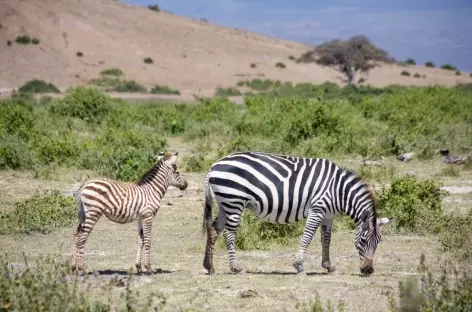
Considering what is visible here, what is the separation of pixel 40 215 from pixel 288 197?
468cm

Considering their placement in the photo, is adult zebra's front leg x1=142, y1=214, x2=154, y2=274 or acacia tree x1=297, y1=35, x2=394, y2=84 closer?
adult zebra's front leg x1=142, y1=214, x2=154, y2=274

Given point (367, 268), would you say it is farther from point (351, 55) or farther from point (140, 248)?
point (351, 55)

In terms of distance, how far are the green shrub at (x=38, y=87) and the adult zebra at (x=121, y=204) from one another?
38.1 m

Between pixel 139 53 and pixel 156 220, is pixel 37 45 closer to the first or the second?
pixel 139 53

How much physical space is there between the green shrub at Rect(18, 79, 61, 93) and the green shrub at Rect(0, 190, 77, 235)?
1337 inches

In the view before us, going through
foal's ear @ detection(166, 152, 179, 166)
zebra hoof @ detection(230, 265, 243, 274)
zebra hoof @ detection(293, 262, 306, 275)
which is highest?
foal's ear @ detection(166, 152, 179, 166)

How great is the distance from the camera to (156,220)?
44.1 feet

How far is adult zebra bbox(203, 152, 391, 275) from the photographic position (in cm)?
927

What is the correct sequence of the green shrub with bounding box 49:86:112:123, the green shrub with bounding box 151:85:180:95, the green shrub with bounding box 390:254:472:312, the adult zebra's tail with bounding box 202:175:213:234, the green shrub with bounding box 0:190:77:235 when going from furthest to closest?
the green shrub with bounding box 151:85:180:95 < the green shrub with bounding box 49:86:112:123 < the green shrub with bounding box 0:190:77:235 < the adult zebra's tail with bounding box 202:175:213:234 < the green shrub with bounding box 390:254:472:312

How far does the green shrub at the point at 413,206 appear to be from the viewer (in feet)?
39.8

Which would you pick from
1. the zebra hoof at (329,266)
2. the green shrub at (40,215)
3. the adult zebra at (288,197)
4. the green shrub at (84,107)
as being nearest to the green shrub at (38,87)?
the green shrub at (84,107)

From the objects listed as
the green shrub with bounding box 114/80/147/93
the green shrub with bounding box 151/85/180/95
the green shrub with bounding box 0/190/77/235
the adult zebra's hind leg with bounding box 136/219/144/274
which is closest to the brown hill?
the green shrub with bounding box 151/85/180/95

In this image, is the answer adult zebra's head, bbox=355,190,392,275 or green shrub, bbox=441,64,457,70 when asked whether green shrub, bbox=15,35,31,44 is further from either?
adult zebra's head, bbox=355,190,392,275

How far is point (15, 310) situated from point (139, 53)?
5957 centimetres
